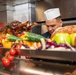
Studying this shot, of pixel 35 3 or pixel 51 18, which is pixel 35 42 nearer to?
pixel 51 18

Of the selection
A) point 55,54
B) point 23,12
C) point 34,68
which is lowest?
point 34,68

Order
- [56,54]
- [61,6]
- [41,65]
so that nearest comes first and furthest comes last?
[56,54], [41,65], [61,6]

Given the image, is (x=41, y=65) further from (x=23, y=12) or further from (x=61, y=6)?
(x=23, y=12)

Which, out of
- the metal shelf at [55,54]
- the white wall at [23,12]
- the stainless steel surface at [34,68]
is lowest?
the stainless steel surface at [34,68]

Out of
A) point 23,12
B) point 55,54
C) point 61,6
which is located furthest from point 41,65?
point 23,12

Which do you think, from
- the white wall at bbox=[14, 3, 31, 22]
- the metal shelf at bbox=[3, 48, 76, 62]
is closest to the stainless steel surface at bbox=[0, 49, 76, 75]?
the metal shelf at bbox=[3, 48, 76, 62]

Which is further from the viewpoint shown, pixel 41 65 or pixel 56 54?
pixel 41 65

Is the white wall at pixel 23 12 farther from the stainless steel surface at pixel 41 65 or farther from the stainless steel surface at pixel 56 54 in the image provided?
the stainless steel surface at pixel 56 54

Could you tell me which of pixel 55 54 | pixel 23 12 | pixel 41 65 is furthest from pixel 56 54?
pixel 23 12


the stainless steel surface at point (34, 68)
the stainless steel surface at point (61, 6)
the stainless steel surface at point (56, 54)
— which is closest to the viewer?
the stainless steel surface at point (56, 54)

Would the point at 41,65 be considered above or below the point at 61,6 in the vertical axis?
below

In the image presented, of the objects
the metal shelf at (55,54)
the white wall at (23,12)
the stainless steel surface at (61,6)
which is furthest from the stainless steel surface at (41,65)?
the white wall at (23,12)

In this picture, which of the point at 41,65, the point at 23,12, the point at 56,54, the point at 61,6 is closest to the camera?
the point at 56,54

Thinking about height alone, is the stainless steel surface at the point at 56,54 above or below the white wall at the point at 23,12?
below
